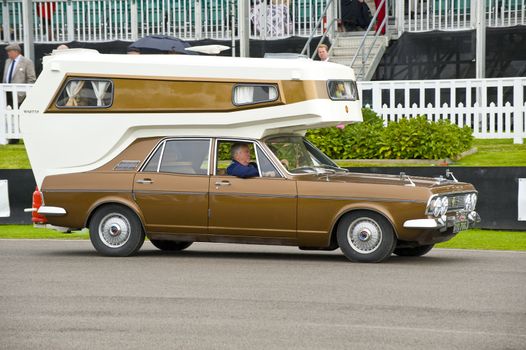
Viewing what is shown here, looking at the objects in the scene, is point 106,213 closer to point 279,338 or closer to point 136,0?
point 279,338

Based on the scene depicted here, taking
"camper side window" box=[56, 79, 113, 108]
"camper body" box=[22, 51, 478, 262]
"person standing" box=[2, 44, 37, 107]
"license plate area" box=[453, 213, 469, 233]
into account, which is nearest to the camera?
"camper body" box=[22, 51, 478, 262]

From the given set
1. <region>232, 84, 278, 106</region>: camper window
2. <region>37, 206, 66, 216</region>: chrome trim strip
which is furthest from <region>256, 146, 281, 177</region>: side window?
<region>37, 206, 66, 216</region>: chrome trim strip

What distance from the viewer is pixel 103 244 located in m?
14.8

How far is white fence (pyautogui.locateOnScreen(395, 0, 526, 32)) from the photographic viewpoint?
26.3 meters

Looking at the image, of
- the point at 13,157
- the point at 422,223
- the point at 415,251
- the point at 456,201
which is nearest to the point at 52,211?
the point at 415,251

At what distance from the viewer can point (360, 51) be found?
27312mm

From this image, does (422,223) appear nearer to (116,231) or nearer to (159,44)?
(116,231)

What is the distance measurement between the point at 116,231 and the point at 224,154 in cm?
164

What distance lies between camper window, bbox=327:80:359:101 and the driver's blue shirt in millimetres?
1303

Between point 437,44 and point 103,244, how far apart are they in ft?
45.3

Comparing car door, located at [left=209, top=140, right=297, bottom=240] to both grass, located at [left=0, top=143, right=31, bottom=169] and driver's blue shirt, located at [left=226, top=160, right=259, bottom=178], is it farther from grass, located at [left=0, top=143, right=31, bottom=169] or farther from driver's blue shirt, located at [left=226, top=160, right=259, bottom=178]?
grass, located at [left=0, top=143, right=31, bottom=169]

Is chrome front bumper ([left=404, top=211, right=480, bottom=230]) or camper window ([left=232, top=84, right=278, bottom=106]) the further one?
camper window ([left=232, top=84, right=278, bottom=106])

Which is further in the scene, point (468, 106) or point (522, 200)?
point (468, 106)

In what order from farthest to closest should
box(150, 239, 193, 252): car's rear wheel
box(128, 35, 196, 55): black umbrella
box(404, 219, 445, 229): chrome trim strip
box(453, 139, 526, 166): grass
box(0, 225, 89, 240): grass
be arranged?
box(453, 139, 526, 166): grass
box(128, 35, 196, 55): black umbrella
box(0, 225, 89, 240): grass
box(150, 239, 193, 252): car's rear wheel
box(404, 219, 445, 229): chrome trim strip
